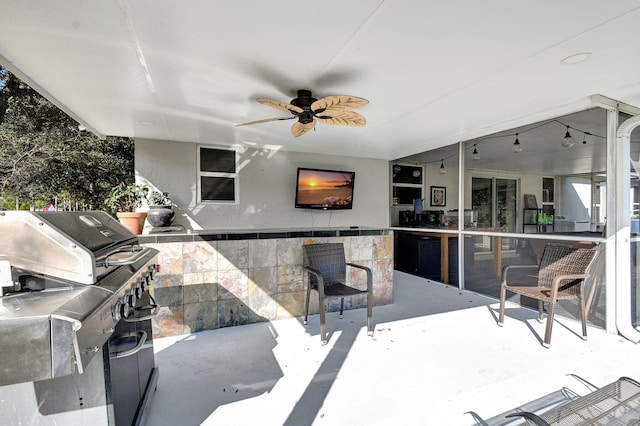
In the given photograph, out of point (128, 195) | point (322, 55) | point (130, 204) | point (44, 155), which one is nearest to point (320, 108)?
point (322, 55)

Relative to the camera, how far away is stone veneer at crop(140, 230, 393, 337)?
9.46ft

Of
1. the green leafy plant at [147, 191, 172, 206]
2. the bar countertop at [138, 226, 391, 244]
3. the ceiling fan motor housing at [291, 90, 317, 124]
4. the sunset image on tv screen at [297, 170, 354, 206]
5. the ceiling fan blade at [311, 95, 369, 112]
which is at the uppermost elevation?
the ceiling fan motor housing at [291, 90, 317, 124]

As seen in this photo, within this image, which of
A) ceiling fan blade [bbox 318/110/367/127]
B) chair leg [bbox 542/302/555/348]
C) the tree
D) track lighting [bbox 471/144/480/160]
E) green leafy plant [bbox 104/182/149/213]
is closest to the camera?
chair leg [bbox 542/302/555/348]

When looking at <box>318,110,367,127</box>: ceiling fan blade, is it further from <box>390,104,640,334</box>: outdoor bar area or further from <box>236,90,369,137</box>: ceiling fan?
<box>390,104,640,334</box>: outdoor bar area

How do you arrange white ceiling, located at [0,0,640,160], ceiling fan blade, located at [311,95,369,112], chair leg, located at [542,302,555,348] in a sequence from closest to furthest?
white ceiling, located at [0,0,640,160] < ceiling fan blade, located at [311,95,369,112] < chair leg, located at [542,302,555,348]

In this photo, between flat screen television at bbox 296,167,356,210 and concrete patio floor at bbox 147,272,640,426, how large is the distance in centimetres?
238

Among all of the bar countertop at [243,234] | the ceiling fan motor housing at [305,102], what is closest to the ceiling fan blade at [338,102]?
the ceiling fan motor housing at [305,102]

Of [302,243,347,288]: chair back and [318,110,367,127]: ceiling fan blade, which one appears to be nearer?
[318,110,367,127]: ceiling fan blade

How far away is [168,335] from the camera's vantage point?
287 cm

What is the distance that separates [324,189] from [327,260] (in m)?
2.34

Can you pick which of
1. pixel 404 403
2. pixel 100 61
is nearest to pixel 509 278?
pixel 404 403

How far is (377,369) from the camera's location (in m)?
2.28

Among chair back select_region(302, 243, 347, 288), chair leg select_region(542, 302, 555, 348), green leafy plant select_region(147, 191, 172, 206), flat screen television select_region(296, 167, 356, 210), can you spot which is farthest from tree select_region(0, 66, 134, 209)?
chair leg select_region(542, 302, 555, 348)

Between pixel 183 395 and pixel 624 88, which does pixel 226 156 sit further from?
pixel 624 88
